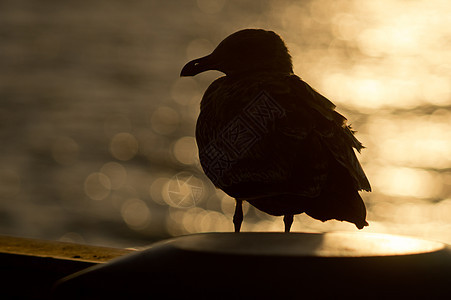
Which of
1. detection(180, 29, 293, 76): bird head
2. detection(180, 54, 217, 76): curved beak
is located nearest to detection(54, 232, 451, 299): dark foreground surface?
detection(180, 29, 293, 76): bird head

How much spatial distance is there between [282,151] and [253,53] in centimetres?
104

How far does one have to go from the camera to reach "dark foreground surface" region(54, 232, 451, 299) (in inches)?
68.9

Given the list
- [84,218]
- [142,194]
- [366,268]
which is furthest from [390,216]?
[366,268]

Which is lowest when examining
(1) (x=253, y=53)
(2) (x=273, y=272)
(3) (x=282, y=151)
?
(2) (x=273, y=272)

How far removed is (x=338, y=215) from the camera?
349cm

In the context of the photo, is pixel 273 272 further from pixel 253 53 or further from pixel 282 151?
pixel 253 53

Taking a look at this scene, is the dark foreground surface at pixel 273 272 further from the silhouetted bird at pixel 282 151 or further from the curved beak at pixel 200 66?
the curved beak at pixel 200 66

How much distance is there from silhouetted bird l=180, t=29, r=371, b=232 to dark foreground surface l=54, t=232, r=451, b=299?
1452 mm

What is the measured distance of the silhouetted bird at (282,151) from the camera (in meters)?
3.47

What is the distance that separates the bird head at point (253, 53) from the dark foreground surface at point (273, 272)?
246cm

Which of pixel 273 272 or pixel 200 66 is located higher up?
pixel 200 66

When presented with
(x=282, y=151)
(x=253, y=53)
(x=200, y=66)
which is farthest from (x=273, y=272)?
(x=200, y=66)

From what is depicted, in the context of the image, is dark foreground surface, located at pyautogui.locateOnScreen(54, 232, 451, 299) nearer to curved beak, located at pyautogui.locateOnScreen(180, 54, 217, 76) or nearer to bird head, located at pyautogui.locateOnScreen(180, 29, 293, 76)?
bird head, located at pyautogui.locateOnScreen(180, 29, 293, 76)

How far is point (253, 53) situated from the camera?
436 cm
